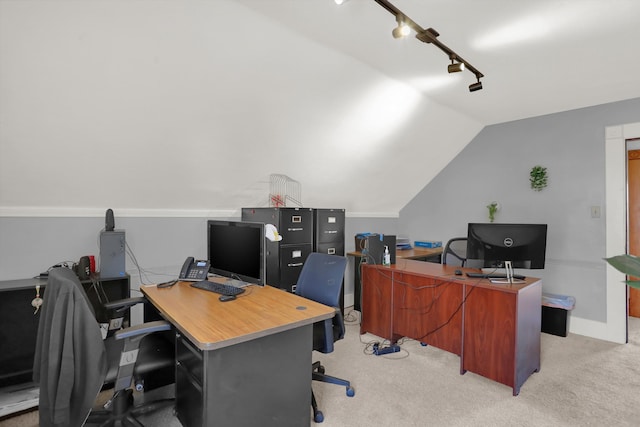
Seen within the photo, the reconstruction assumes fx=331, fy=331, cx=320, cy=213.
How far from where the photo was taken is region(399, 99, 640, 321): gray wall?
369 cm

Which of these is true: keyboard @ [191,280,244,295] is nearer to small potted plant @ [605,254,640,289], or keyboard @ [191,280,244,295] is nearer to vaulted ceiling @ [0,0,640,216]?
vaulted ceiling @ [0,0,640,216]

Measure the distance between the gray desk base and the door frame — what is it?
3658 mm

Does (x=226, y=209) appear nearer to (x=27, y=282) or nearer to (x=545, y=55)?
(x=27, y=282)

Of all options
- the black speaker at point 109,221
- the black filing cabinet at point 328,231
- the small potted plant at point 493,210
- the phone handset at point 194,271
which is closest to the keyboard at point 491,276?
the black filing cabinet at point 328,231

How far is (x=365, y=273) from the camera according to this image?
3627mm

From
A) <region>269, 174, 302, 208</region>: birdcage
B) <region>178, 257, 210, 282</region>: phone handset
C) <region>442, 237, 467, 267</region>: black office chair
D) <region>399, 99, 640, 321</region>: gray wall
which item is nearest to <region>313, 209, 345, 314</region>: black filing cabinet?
<region>269, 174, 302, 208</region>: birdcage

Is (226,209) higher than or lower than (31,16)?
lower

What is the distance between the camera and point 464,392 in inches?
97.9

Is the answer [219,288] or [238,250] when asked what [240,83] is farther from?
[219,288]

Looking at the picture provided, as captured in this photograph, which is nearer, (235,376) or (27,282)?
(235,376)

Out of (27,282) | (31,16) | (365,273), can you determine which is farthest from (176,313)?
(365,273)

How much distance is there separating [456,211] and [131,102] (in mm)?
4275

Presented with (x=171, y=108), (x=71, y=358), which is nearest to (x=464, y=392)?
(x=71, y=358)

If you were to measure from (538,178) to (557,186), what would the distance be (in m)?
0.22
